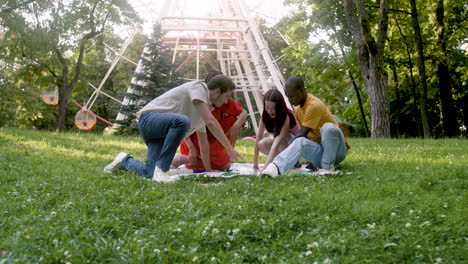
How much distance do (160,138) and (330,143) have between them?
224 cm

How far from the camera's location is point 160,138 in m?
5.71

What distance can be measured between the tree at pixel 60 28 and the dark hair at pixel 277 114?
11305 millimetres

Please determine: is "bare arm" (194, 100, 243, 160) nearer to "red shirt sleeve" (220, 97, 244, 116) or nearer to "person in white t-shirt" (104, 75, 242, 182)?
"person in white t-shirt" (104, 75, 242, 182)

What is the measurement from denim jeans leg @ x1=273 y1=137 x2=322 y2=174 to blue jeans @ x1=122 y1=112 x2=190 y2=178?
125cm

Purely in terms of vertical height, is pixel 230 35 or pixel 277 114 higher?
pixel 230 35

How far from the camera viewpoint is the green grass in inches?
97.7

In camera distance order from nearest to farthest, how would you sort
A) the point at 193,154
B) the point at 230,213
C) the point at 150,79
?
the point at 230,213, the point at 193,154, the point at 150,79

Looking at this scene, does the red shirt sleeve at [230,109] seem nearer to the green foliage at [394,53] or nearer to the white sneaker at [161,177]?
the white sneaker at [161,177]

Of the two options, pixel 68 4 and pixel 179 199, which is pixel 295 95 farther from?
pixel 68 4

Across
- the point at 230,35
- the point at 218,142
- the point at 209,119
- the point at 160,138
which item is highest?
the point at 230,35

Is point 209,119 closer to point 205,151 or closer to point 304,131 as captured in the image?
point 205,151

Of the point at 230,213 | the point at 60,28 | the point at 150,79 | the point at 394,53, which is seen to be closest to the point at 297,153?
the point at 230,213

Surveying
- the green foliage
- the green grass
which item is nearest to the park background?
the green grass

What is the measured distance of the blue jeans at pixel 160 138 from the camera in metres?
5.30
